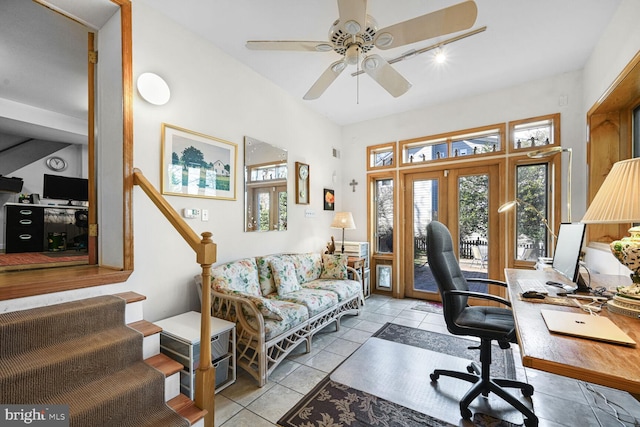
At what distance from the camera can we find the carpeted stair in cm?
131

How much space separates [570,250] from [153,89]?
3.34 meters

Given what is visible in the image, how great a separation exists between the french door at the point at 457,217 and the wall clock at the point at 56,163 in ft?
21.4

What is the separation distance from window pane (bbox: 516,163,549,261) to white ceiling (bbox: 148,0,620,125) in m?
1.22

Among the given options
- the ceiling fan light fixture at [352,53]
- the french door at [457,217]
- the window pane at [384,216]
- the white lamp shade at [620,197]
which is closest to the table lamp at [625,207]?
the white lamp shade at [620,197]

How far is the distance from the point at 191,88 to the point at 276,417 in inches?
113

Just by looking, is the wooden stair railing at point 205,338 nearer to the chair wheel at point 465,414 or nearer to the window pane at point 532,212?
the chair wheel at point 465,414

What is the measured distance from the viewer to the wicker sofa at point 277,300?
2189 mm

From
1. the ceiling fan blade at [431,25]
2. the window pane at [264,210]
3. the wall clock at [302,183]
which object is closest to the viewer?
the ceiling fan blade at [431,25]

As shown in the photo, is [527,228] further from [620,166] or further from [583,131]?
[620,166]

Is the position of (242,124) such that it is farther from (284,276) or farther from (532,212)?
(532,212)

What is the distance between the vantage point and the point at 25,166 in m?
4.84

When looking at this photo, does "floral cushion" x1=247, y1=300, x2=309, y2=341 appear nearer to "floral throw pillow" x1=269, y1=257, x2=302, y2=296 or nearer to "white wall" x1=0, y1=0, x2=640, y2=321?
"floral throw pillow" x1=269, y1=257, x2=302, y2=296

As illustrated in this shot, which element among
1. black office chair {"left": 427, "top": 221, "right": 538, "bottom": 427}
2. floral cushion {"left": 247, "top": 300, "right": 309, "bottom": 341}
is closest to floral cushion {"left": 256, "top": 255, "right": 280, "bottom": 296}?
Result: floral cushion {"left": 247, "top": 300, "right": 309, "bottom": 341}

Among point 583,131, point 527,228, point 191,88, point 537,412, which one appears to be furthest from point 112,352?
point 583,131
